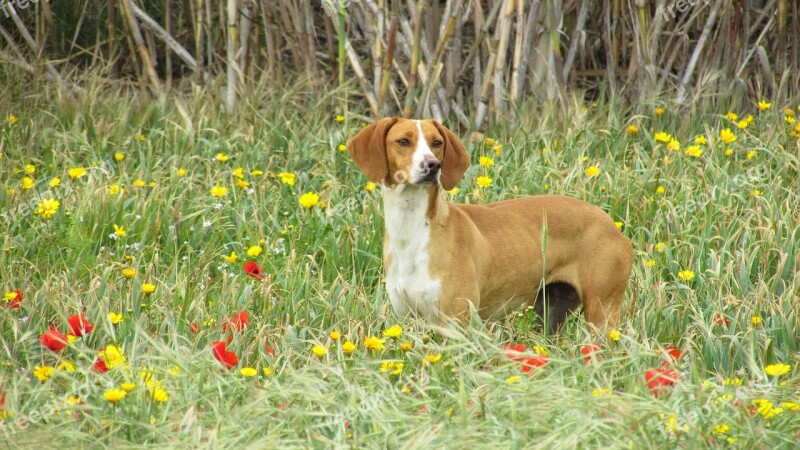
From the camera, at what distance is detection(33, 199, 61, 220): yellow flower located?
4.57 meters

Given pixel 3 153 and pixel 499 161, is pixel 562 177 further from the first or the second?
pixel 3 153

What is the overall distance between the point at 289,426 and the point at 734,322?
1.67 metres

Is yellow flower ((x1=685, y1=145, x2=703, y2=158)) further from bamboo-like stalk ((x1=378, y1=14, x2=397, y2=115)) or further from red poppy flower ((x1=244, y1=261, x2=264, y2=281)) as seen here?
red poppy flower ((x1=244, y1=261, x2=264, y2=281))

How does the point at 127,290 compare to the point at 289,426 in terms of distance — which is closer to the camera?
the point at 289,426

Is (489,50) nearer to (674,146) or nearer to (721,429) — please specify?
(674,146)

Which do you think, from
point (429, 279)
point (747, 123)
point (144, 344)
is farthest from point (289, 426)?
point (747, 123)

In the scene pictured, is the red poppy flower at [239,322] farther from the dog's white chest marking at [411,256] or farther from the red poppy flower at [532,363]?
the red poppy flower at [532,363]

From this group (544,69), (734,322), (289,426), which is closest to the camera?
(289,426)

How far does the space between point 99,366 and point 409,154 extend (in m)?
1.30

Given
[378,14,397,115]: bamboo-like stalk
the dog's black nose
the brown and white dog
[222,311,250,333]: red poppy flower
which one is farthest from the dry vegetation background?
[222,311,250,333]: red poppy flower

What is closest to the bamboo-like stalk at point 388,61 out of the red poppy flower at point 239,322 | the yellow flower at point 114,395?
the red poppy flower at point 239,322

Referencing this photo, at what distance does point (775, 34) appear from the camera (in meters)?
7.09

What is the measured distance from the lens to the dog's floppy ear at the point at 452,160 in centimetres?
402

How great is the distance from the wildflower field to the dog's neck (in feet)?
1.08
